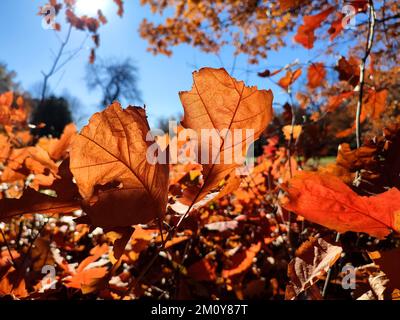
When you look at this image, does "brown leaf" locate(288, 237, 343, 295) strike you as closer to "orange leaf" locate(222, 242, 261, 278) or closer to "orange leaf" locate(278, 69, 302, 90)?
"orange leaf" locate(222, 242, 261, 278)

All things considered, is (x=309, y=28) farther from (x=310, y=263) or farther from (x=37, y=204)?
(x=37, y=204)

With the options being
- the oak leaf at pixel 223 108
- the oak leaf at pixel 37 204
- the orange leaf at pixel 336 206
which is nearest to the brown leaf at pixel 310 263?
the orange leaf at pixel 336 206

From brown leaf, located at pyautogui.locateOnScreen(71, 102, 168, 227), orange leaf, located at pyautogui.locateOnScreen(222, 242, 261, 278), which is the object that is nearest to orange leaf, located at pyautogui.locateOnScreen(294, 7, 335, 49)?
orange leaf, located at pyautogui.locateOnScreen(222, 242, 261, 278)

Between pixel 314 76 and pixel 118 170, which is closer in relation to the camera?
pixel 118 170

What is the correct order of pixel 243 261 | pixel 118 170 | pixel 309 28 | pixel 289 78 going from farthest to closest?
1. pixel 289 78
2. pixel 309 28
3. pixel 243 261
4. pixel 118 170

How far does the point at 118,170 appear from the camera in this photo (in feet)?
1.23

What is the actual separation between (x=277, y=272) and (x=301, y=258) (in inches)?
32.4

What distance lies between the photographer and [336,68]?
1097 mm

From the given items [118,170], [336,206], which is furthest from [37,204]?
[336,206]

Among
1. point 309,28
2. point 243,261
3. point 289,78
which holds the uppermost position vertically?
point 309,28

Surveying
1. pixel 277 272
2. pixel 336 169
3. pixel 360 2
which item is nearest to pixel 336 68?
pixel 360 2

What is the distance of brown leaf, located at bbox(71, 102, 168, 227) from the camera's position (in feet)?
1.15

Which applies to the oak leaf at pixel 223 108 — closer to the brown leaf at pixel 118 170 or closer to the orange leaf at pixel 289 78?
the brown leaf at pixel 118 170

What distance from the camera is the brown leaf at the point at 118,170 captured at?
35cm
